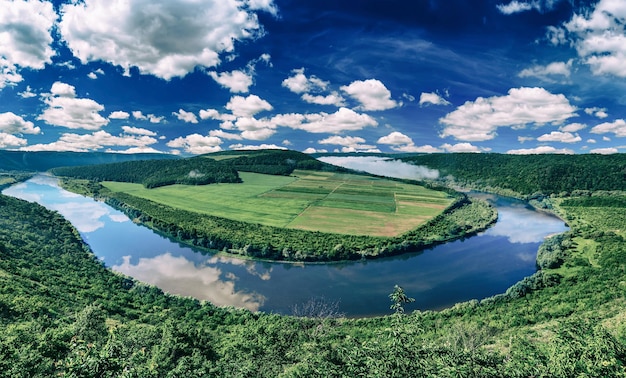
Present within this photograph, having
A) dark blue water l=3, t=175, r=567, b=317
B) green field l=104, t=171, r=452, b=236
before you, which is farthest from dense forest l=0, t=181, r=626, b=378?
green field l=104, t=171, r=452, b=236

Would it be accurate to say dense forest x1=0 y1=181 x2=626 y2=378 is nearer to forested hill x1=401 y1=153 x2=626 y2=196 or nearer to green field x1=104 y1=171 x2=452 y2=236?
green field x1=104 y1=171 x2=452 y2=236

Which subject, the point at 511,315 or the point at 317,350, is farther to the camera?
Result: the point at 511,315

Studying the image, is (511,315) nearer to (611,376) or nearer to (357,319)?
(357,319)

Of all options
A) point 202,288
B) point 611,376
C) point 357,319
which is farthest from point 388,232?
point 611,376

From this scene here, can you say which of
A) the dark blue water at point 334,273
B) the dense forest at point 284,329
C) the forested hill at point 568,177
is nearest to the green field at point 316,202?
the dark blue water at point 334,273

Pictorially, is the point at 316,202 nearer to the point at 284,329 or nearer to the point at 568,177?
the point at 284,329
